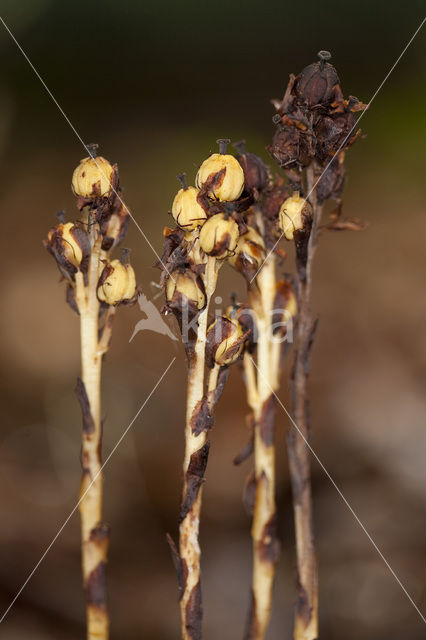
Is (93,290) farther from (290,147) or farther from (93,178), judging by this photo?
(290,147)

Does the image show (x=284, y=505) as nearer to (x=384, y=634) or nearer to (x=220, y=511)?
(x=220, y=511)

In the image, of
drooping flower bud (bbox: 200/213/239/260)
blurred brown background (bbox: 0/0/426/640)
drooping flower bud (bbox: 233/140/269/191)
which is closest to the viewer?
drooping flower bud (bbox: 200/213/239/260)

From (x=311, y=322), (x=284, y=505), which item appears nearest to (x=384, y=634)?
(x=284, y=505)

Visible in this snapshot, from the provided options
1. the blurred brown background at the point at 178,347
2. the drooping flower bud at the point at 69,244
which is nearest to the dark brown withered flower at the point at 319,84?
the drooping flower bud at the point at 69,244

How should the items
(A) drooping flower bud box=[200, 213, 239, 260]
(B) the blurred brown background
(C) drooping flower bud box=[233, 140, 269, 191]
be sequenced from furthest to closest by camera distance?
1. (B) the blurred brown background
2. (C) drooping flower bud box=[233, 140, 269, 191]
3. (A) drooping flower bud box=[200, 213, 239, 260]

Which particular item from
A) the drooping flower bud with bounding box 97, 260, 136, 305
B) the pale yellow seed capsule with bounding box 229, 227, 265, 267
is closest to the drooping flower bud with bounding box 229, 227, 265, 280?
the pale yellow seed capsule with bounding box 229, 227, 265, 267

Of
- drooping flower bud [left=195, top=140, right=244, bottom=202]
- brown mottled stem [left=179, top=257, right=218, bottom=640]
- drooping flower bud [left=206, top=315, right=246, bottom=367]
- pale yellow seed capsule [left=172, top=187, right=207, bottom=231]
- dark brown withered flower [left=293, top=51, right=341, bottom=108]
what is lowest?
brown mottled stem [left=179, top=257, right=218, bottom=640]

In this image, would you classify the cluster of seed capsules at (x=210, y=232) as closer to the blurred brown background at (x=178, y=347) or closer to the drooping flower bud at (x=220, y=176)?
the drooping flower bud at (x=220, y=176)

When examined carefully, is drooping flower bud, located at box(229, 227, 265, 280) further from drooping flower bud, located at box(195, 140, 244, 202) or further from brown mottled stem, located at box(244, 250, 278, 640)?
drooping flower bud, located at box(195, 140, 244, 202)

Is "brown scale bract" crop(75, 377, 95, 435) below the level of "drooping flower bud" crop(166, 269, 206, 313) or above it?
below
